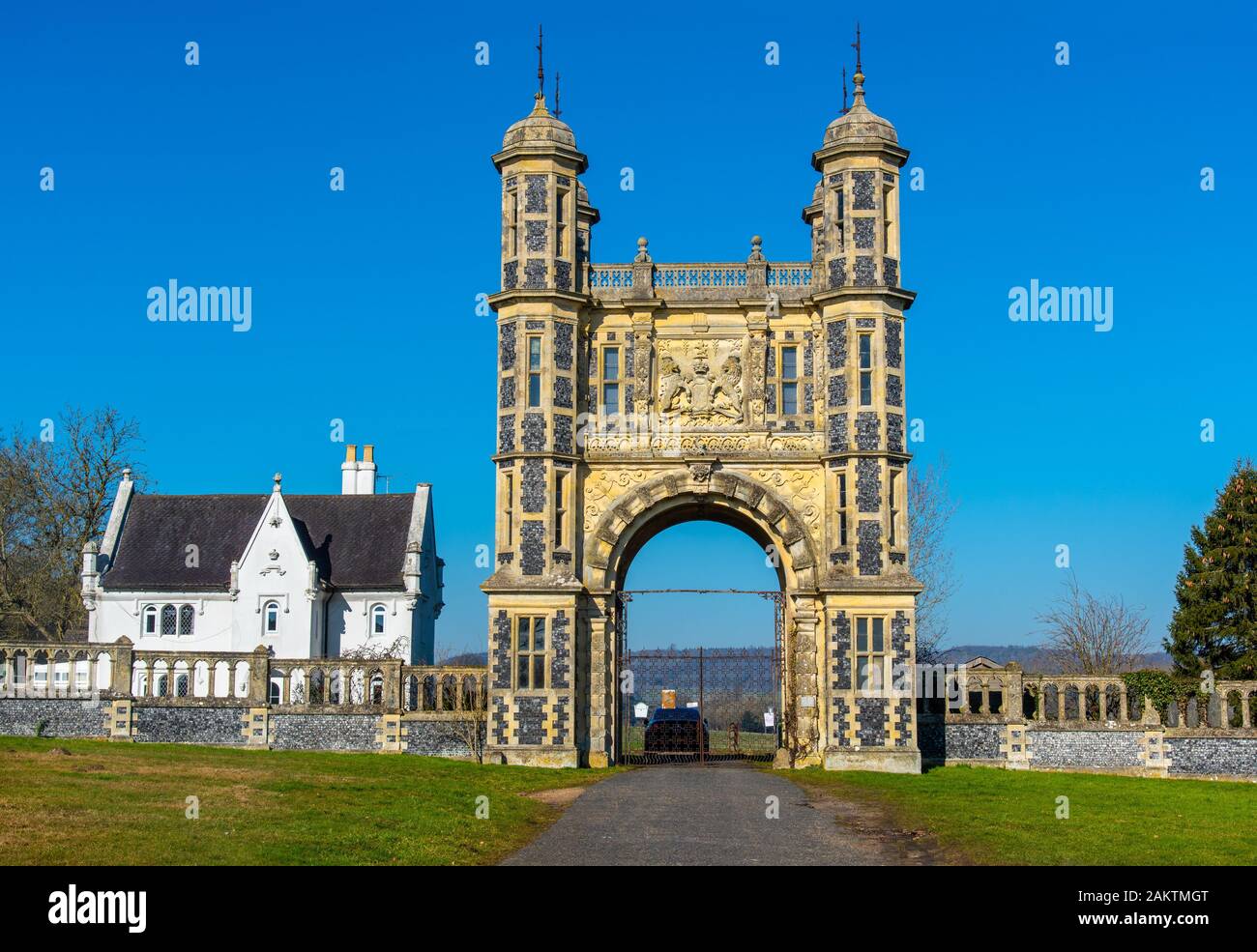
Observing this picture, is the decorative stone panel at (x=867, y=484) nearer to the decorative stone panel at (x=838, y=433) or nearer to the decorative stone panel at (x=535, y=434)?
the decorative stone panel at (x=838, y=433)

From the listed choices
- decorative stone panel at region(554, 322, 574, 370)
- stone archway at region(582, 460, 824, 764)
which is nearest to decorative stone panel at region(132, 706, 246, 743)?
stone archway at region(582, 460, 824, 764)

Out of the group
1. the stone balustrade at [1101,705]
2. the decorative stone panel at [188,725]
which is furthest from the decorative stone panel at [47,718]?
the stone balustrade at [1101,705]

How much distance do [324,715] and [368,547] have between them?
22750mm

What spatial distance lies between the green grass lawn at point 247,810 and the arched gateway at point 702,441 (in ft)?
18.3

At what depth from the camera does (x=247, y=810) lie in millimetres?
20500

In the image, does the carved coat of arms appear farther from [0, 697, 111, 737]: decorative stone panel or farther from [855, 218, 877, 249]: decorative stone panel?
[0, 697, 111, 737]: decorative stone panel

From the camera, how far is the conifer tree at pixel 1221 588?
46.2m

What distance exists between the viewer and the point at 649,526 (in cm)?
3819

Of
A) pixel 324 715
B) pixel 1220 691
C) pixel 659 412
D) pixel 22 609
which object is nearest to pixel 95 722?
pixel 324 715

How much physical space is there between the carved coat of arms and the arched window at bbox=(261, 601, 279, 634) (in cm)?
2529

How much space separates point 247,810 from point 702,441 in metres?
19.0

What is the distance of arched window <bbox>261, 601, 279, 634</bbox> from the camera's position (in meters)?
56.4
